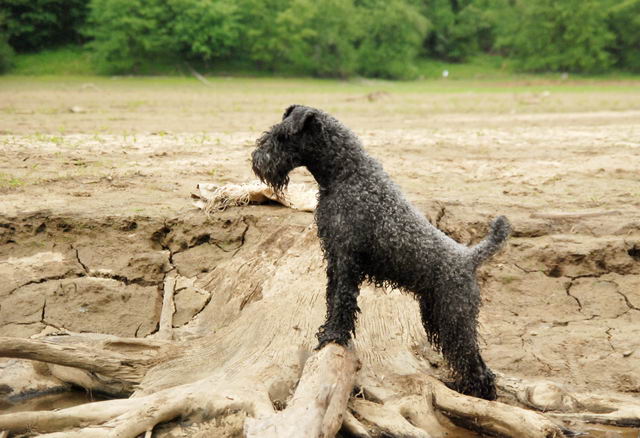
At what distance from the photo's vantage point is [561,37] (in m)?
38.8

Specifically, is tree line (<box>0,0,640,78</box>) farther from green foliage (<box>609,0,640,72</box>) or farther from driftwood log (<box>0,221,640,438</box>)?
driftwood log (<box>0,221,640,438</box>)

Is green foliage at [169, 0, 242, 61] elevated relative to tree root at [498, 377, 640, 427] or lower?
elevated

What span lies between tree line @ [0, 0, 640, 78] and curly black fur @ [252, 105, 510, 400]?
27.8 m

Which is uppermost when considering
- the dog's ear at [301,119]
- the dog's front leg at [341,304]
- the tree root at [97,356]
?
the dog's ear at [301,119]

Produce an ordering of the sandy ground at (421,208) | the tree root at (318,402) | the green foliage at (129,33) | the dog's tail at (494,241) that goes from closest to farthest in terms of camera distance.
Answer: the tree root at (318,402) → the dog's tail at (494,241) → the sandy ground at (421,208) → the green foliage at (129,33)

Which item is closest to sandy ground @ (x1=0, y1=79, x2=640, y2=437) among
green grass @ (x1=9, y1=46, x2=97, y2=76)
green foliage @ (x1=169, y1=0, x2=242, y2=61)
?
green grass @ (x1=9, y1=46, x2=97, y2=76)

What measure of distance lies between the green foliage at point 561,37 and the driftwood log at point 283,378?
34.8 metres

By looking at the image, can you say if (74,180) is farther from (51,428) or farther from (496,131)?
(496,131)

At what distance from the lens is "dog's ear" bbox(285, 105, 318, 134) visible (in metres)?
4.19

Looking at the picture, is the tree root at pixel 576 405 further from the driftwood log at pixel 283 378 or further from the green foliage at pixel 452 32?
the green foliage at pixel 452 32

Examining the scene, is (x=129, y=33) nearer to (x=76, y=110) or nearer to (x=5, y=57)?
(x=5, y=57)

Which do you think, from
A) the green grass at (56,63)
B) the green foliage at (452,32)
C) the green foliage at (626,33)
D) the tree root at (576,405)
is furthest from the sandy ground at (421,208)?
the green foliage at (452,32)

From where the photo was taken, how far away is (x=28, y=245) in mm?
6500

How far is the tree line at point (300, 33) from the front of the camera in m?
31.8
